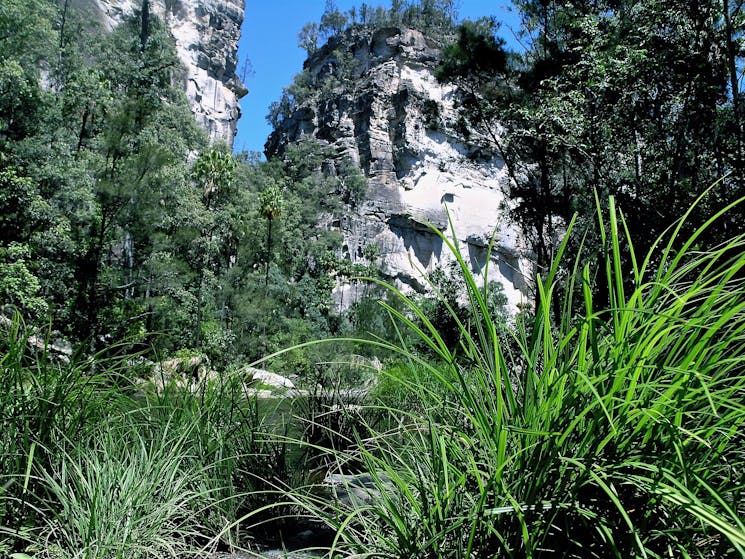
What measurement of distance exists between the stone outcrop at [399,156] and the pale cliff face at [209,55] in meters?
6.37

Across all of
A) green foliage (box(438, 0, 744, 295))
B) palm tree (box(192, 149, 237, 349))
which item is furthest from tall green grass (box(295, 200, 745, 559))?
palm tree (box(192, 149, 237, 349))

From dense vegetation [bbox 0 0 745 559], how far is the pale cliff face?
67.7 feet

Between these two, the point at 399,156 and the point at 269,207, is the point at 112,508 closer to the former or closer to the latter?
the point at 269,207

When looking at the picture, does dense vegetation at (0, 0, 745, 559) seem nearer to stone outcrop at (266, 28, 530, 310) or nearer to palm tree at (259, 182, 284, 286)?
palm tree at (259, 182, 284, 286)

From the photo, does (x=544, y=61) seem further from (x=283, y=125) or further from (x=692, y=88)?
(x=283, y=125)

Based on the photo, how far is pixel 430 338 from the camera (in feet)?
4.33

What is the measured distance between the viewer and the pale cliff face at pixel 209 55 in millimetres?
54250

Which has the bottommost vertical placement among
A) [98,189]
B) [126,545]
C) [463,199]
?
[126,545]

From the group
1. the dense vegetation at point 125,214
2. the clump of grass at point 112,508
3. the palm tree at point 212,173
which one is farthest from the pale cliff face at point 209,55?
the clump of grass at point 112,508

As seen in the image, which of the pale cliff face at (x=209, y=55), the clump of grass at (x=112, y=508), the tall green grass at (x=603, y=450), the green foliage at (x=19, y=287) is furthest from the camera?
the pale cliff face at (x=209, y=55)

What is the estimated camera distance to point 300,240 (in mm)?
40000

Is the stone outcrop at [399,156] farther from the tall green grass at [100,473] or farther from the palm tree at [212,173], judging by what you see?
the tall green grass at [100,473]

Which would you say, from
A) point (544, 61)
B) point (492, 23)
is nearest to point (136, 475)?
point (544, 61)

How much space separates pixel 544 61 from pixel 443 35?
168ft
